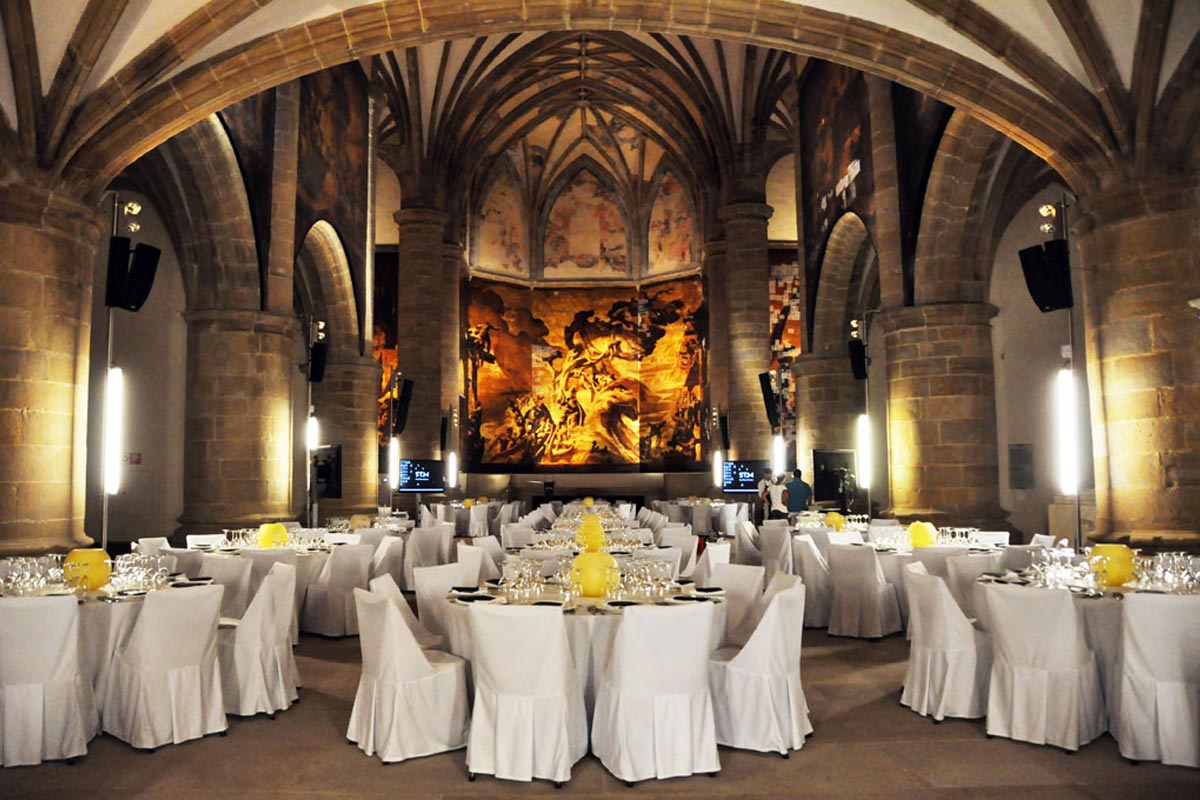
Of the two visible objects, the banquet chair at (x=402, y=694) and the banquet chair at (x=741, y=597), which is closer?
the banquet chair at (x=402, y=694)

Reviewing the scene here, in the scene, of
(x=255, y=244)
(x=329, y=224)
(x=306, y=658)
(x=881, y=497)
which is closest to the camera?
(x=306, y=658)

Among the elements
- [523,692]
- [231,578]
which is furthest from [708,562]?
[231,578]

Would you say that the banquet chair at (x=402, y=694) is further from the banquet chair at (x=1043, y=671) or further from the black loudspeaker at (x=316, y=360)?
the black loudspeaker at (x=316, y=360)

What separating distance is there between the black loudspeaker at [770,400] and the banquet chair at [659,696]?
1513cm

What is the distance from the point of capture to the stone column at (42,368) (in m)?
7.36

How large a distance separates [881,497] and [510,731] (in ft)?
46.8

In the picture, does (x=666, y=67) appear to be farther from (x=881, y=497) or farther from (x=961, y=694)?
(x=961, y=694)

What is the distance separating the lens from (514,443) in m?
27.2

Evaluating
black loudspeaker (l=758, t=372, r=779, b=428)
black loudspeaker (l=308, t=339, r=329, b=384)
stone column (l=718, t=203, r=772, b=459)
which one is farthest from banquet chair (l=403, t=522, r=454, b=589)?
stone column (l=718, t=203, r=772, b=459)

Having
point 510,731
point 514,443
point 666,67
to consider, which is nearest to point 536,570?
point 510,731

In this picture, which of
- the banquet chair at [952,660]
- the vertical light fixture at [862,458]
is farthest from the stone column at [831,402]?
the banquet chair at [952,660]

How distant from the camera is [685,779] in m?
4.43

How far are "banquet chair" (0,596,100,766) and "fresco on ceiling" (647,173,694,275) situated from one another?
2379 cm

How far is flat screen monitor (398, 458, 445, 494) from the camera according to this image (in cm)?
1891
